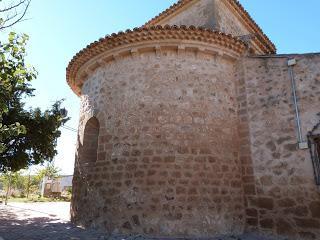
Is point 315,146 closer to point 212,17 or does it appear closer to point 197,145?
point 197,145

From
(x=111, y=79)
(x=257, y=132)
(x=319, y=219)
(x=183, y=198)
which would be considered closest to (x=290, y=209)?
(x=319, y=219)

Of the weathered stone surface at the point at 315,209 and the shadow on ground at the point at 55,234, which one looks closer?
the weathered stone surface at the point at 315,209

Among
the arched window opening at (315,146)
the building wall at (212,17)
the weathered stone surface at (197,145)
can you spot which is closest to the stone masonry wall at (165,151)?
the weathered stone surface at (197,145)

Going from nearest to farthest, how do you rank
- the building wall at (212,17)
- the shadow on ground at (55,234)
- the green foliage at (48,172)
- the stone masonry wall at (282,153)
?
the shadow on ground at (55,234), the stone masonry wall at (282,153), the building wall at (212,17), the green foliage at (48,172)

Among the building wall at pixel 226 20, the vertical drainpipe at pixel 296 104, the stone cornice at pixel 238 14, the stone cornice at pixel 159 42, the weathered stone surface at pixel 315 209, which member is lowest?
the weathered stone surface at pixel 315 209

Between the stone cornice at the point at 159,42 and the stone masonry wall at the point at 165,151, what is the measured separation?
0.23m

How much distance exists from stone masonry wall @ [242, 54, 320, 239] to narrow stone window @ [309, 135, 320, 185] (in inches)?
4.0

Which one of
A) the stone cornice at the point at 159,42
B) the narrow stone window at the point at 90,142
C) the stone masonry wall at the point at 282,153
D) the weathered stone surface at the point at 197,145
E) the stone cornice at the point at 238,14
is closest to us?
the stone masonry wall at the point at 282,153

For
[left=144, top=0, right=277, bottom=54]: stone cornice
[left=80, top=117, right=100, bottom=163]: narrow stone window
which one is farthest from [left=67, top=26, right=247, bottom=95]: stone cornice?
[left=144, top=0, right=277, bottom=54]: stone cornice

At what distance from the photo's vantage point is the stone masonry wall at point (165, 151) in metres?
6.24

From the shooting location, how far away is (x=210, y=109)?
7086mm

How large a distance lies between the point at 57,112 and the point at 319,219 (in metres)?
10.0

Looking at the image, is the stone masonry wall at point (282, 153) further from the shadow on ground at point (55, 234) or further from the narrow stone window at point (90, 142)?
the narrow stone window at point (90, 142)

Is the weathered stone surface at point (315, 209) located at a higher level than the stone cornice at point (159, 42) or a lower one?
lower
